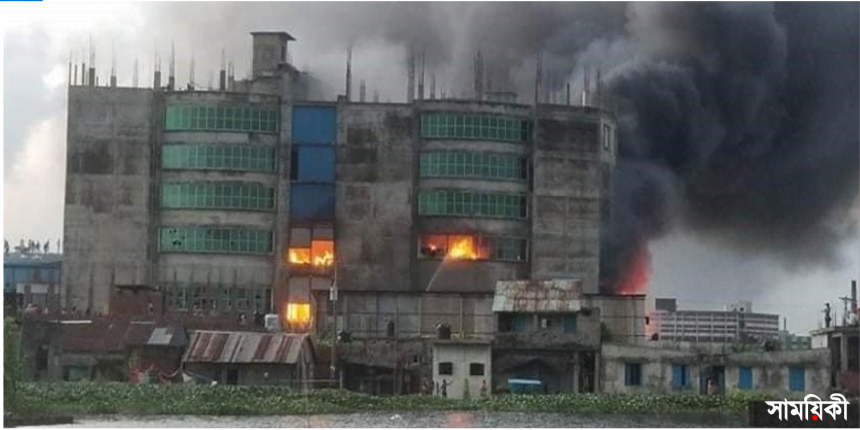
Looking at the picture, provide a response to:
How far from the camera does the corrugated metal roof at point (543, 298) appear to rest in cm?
3083

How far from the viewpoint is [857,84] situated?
111ft

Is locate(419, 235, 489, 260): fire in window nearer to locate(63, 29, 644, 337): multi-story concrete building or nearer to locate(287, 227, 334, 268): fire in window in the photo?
locate(63, 29, 644, 337): multi-story concrete building

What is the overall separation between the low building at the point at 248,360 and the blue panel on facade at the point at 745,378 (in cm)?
713

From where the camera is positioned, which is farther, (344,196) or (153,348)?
(344,196)

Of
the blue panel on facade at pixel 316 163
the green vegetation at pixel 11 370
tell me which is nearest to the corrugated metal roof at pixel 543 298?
the blue panel on facade at pixel 316 163

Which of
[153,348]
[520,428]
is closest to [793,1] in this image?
[520,428]

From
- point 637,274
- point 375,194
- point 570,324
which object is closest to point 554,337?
point 570,324

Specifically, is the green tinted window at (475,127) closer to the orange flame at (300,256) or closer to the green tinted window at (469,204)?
the green tinted window at (469,204)

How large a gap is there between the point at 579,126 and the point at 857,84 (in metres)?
5.20

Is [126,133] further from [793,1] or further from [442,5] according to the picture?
[793,1]

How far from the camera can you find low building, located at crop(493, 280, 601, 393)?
30.5m

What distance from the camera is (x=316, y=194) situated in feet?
Answer: 112

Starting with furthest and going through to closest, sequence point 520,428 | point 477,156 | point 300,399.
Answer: point 477,156, point 300,399, point 520,428

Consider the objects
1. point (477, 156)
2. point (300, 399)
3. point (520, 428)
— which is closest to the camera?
point (520, 428)
